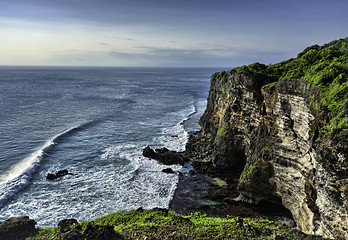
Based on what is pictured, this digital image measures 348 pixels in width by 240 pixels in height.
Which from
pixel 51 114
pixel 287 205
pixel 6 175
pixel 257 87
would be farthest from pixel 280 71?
pixel 51 114

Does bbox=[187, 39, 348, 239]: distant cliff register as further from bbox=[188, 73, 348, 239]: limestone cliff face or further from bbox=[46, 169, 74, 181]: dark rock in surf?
bbox=[46, 169, 74, 181]: dark rock in surf

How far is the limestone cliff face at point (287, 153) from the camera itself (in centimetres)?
1587

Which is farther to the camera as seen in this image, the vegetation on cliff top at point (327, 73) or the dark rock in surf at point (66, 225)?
the dark rock in surf at point (66, 225)

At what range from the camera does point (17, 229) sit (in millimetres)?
18344

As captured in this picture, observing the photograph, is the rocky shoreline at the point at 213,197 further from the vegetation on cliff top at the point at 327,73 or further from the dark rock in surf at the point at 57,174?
the dark rock in surf at the point at 57,174

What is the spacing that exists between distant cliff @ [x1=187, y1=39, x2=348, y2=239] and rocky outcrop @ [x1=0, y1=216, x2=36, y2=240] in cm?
2043

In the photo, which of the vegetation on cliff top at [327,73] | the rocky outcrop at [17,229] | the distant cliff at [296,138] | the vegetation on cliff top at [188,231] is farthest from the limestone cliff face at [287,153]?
the rocky outcrop at [17,229]

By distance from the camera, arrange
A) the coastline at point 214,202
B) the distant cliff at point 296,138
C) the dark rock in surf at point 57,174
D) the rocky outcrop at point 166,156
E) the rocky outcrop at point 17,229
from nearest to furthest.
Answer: the distant cliff at point 296,138
the rocky outcrop at point 17,229
the coastline at point 214,202
the dark rock in surf at point 57,174
the rocky outcrop at point 166,156

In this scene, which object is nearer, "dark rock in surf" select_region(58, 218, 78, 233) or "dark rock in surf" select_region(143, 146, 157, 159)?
"dark rock in surf" select_region(58, 218, 78, 233)

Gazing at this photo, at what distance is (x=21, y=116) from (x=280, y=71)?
6228 centimetres

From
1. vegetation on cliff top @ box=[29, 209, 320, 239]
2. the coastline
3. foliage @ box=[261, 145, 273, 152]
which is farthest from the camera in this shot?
the coastline

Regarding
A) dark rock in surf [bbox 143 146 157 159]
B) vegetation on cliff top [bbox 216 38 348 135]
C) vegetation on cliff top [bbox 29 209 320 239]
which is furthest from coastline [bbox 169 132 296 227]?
vegetation on cliff top [bbox 216 38 348 135]

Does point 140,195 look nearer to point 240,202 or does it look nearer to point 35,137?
point 240,202

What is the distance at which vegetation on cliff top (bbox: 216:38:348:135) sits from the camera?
667 inches
